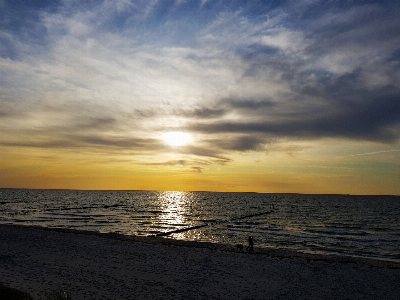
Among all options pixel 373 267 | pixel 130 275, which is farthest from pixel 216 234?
pixel 130 275

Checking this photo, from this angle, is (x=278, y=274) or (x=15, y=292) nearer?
(x=15, y=292)

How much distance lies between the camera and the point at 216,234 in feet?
169

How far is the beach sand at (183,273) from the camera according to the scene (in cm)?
1892

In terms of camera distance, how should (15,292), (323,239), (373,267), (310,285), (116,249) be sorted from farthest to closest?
(323,239)
(116,249)
(373,267)
(310,285)
(15,292)

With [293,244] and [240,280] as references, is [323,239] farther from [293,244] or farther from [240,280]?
[240,280]

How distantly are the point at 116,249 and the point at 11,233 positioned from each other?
17.9m

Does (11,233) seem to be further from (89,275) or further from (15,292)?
(15,292)

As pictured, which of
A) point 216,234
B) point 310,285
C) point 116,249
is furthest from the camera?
point 216,234

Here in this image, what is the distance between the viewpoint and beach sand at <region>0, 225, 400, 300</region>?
18.9 metres

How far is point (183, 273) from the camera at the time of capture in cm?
2331

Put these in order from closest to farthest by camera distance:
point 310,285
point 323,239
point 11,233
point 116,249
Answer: point 310,285
point 116,249
point 11,233
point 323,239

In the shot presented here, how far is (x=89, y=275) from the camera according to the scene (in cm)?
2177

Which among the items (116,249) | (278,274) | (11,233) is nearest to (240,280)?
(278,274)

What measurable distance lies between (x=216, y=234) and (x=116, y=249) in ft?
74.3
